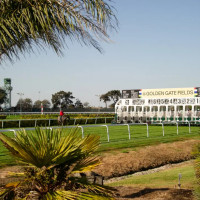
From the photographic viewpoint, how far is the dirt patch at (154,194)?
4625 millimetres

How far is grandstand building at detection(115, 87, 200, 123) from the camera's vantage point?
25.4 metres

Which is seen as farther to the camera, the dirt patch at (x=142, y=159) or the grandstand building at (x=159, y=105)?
the grandstand building at (x=159, y=105)

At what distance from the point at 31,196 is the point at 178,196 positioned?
8.78 ft

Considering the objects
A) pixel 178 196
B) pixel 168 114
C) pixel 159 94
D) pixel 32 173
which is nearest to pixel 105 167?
pixel 178 196

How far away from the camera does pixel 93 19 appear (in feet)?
9.16

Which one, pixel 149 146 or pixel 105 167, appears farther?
pixel 149 146

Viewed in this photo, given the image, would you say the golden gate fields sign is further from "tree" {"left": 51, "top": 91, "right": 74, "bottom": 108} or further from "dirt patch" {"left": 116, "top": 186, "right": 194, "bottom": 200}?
"tree" {"left": 51, "top": 91, "right": 74, "bottom": 108}

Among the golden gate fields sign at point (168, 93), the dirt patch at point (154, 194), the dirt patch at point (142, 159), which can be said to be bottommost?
the dirt patch at point (142, 159)

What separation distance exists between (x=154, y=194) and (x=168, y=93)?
23274mm

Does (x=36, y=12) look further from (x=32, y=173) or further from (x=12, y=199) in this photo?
(x=12, y=199)

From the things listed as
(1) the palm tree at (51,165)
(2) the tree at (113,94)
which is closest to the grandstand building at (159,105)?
(1) the palm tree at (51,165)

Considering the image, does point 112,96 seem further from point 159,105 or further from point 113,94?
point 159,105

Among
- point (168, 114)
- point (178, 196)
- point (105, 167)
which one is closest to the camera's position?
point (178, 196)

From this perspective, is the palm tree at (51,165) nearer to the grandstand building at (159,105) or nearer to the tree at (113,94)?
the grandstand building at (159,105)
